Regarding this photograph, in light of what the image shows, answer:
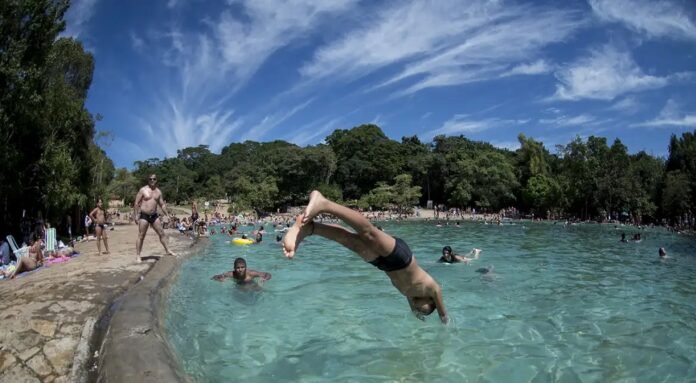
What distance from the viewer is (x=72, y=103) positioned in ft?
58.3

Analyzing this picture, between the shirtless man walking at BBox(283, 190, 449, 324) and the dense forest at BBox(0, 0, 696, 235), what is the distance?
12.3 m

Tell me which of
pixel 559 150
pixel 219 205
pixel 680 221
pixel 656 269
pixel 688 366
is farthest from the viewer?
pixel 219 205

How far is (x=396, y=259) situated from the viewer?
457 centimetres

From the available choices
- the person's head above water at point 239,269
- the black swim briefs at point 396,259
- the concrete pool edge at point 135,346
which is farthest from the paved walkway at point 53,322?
the black swim briefs at point 396,259

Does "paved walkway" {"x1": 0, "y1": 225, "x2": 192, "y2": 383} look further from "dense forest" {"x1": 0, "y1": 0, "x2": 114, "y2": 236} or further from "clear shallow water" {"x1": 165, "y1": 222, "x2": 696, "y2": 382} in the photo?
"dense forest" {"x1": 0, "y1": 0, "x2": 114, "y2": 236}

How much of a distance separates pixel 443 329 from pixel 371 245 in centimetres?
347

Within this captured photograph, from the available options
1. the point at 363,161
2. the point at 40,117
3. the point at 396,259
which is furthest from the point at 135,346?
the point at 363,161

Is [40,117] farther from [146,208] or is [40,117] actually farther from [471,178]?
[471,178]

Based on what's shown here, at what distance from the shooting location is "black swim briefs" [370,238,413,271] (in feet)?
14.9

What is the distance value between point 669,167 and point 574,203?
32.8 ft

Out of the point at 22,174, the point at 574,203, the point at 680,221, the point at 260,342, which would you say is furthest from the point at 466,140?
the point at 260,342

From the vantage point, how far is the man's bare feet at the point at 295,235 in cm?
357

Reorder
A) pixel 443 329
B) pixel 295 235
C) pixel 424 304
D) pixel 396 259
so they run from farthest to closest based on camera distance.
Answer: pixel 443 329 < pixel 424 304 < pixel 396 259 < pixel 295 235

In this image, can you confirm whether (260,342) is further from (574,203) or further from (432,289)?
(574,203)
